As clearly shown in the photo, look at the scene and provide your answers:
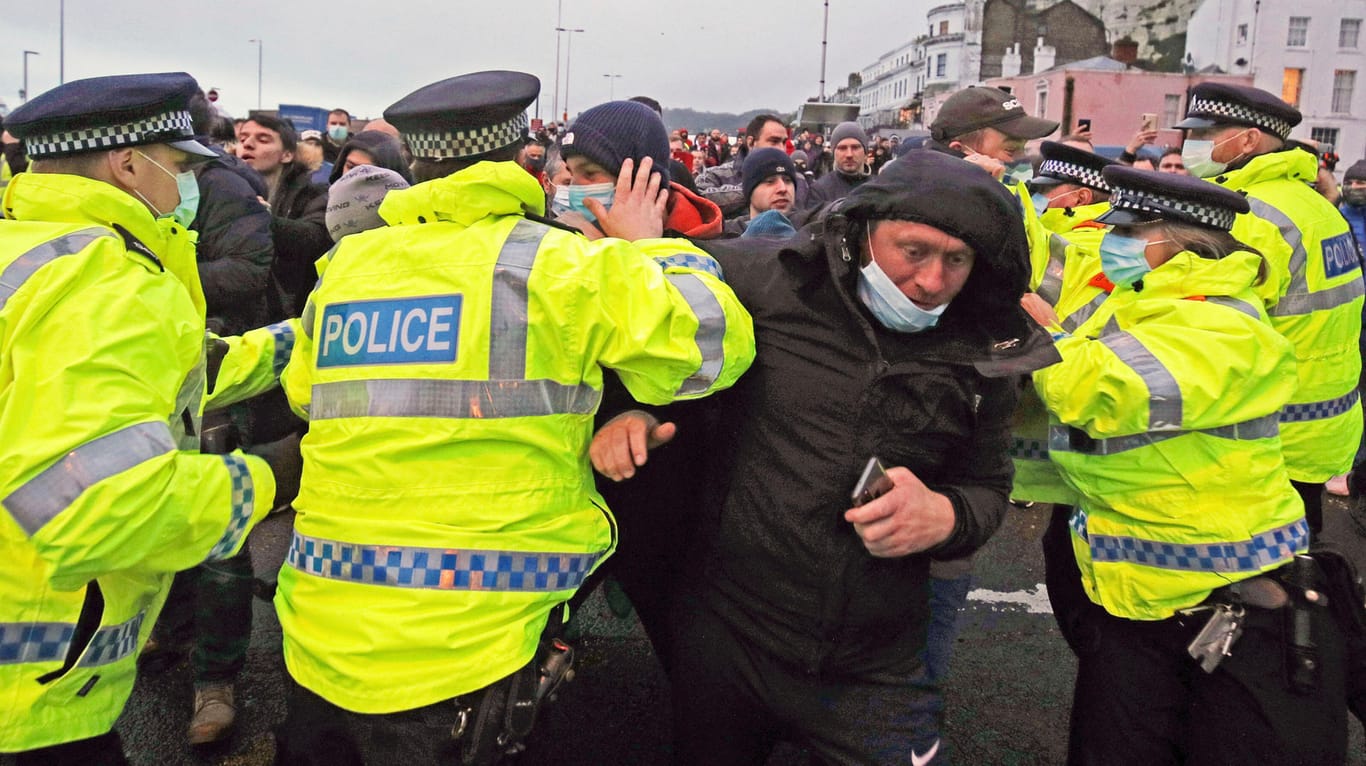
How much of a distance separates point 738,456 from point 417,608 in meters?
0.88

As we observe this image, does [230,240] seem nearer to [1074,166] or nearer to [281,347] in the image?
[281,347]

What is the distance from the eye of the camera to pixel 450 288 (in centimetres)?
185

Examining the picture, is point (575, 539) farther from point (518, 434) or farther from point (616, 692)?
point (616, 692)

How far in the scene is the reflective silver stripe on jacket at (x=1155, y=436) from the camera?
2477mm

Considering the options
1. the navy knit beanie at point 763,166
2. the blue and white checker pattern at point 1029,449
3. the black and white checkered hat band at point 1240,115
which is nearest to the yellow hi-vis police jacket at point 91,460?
the blue and white checker pattern at point 1029,449

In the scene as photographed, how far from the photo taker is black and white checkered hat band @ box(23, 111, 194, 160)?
6.95 feet

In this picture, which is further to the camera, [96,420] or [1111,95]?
[1111,95]

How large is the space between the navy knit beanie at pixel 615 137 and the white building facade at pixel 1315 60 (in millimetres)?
52839

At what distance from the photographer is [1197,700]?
2557mm

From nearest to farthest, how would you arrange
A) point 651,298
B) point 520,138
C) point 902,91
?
point 651,298 → point 520,138 → point 902,91

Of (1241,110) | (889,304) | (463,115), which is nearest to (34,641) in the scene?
(463,115)

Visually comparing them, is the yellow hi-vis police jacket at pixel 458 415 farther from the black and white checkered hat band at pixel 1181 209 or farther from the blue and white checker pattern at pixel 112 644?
the black and white checkered hat band at pixel 1181 209

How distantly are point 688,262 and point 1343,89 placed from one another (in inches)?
2271

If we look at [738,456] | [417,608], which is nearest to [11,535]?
[417,608]
